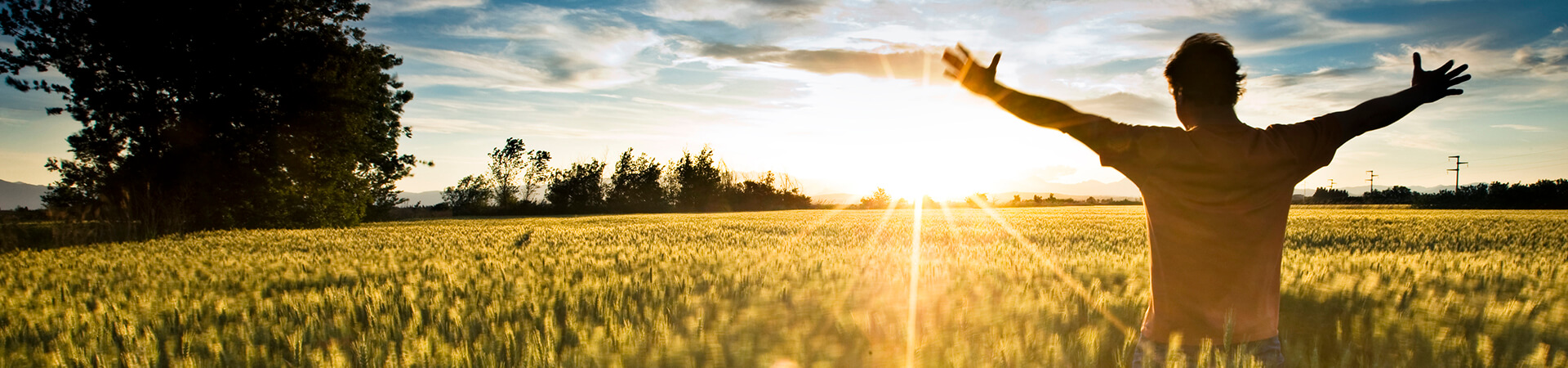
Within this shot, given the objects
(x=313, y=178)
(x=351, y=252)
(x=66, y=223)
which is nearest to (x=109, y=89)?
→ (x=313, y=178)

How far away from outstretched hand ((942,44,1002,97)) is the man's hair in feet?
2.20

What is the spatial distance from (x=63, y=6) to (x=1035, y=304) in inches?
1052

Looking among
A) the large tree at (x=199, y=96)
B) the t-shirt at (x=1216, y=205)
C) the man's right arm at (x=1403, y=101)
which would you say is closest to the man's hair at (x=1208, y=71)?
the t-shirt at (x=1216, y=205)

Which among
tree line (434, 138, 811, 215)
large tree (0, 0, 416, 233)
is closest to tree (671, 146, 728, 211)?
tree line (434, 138, 811, 215)

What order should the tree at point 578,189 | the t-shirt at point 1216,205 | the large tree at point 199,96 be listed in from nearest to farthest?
the t-shirt at point 1216,205 < the large tree at point 199,96 < the tree at point 578,189

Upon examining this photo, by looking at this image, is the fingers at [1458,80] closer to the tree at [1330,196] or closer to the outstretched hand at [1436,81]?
the outstretched hand at [1436,81]

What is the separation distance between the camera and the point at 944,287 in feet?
13.2

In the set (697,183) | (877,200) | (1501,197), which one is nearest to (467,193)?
(697,183)

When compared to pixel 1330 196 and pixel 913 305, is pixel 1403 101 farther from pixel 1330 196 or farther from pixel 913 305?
pixel 1330 196

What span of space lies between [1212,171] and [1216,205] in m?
0.17

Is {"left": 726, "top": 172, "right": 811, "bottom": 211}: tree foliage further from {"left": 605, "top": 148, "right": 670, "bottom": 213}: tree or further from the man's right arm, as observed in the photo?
the man's right arm

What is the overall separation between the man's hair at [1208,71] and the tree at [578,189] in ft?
204

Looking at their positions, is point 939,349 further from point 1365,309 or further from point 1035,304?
point 1365,309

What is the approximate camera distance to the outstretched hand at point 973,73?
2.33 m
